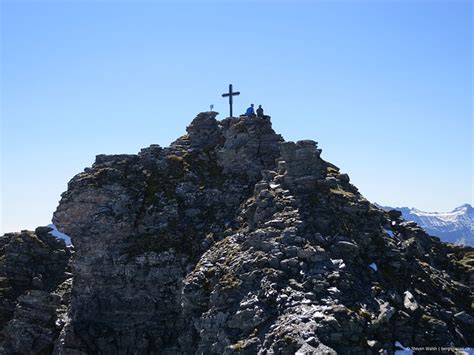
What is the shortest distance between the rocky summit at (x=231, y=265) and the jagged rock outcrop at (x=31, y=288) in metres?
0.18

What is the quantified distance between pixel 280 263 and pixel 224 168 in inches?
885

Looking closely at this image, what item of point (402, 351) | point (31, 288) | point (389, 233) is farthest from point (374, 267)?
point (31, 288)

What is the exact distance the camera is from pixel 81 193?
204 feet

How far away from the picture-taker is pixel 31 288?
72.1 meters

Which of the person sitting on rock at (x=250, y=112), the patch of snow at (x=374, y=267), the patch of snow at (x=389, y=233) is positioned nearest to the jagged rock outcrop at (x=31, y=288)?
the person sitting on rock at (x=250, y=112)

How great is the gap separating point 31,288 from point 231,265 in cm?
3789

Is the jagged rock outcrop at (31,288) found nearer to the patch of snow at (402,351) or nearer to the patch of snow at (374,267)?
the patch of snow at (374,267)

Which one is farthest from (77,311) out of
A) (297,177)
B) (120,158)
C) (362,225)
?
(362,225)

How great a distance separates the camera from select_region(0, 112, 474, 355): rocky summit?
40.6 m

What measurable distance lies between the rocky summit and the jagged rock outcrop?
18 centimetres

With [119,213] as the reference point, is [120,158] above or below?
above

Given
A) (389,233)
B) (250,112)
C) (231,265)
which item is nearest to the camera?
(231,265)

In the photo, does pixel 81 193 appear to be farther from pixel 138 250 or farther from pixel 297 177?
pixel 297 177

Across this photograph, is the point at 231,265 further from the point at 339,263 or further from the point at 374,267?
the point at 374,267
